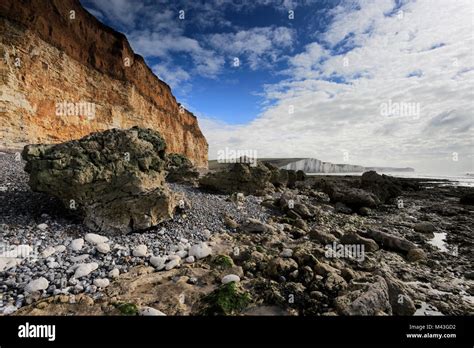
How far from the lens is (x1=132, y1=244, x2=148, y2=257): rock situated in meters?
7.16

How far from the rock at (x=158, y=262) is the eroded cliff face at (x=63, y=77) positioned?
23139 millimetres

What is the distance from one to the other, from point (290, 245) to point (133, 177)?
6189 millimetres

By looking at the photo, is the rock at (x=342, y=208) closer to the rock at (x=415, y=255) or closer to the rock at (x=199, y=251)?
the rock at (x=415, y=255)

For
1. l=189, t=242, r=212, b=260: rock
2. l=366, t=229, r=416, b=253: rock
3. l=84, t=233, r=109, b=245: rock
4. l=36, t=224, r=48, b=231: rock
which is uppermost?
l=36, t=224, r=48, b=231: rock

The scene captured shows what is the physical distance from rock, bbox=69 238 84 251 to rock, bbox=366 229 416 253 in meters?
11.1

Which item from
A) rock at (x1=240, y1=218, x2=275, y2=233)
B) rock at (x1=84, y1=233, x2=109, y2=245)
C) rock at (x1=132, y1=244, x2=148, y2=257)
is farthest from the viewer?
rock at (x1=240, y1=218, x2=275, y2=233)

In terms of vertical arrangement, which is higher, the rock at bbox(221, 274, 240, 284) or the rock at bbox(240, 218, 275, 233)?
the rock at bbox(240, 218, 275, 233)

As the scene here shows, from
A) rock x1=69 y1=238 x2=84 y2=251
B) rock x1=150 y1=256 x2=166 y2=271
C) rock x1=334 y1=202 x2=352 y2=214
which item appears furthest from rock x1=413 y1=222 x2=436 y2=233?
rock x1=69 y1=238 x2=84 y2=251

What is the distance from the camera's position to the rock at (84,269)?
Result: 5.80 metres

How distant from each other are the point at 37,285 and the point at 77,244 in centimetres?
195

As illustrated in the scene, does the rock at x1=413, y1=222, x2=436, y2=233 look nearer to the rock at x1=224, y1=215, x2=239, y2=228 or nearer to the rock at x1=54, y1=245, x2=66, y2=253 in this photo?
the rock at x1=224, y1=215, x2=239, y2=228

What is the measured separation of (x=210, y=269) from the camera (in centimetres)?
682

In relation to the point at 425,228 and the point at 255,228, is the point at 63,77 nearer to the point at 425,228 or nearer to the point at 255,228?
the point at 255,228

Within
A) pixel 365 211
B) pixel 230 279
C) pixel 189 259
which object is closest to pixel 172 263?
pixel 189 259
